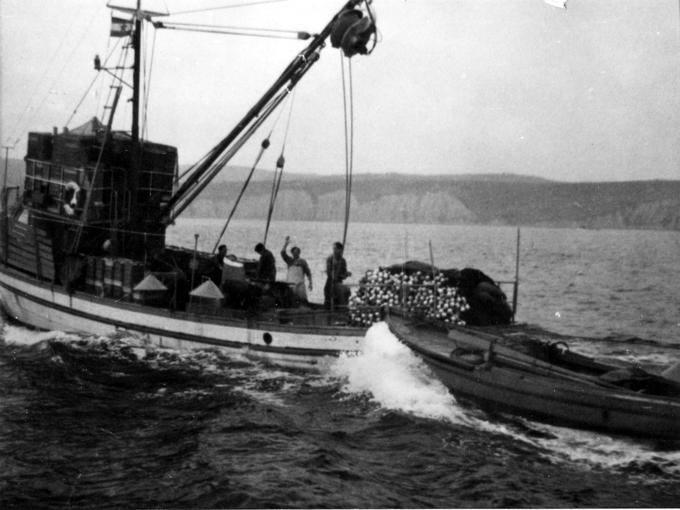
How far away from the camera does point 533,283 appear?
51.9 metres

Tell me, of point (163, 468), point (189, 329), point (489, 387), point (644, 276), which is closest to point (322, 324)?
point (189, 329)

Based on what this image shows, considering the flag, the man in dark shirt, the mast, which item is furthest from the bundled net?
the flag

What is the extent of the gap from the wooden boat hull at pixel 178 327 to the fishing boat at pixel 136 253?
33mm

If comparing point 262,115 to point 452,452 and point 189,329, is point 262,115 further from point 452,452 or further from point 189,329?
point 452,452

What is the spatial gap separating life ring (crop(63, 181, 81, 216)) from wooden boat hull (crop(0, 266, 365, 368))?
2.44 m

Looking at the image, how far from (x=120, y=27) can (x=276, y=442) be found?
14.2 meters

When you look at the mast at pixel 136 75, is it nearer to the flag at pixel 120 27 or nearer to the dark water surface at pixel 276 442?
the flag at pixel 120 27

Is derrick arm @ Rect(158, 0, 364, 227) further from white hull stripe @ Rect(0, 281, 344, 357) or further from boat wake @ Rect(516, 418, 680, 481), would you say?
boat wake @ Rect(516, 418, 680, 481)

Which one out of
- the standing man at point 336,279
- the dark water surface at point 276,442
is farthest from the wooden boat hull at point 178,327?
the standing man at point 336,279

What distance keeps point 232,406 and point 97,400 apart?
2874 millimetres

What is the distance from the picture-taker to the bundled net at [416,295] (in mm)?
16078

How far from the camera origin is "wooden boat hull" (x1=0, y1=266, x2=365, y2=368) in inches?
614

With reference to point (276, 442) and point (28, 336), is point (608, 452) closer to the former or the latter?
point (276, 442)

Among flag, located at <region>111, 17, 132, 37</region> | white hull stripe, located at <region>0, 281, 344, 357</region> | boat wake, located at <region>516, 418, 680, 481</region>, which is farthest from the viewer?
flag, located at <region>111, 17, 132, 37</region>
